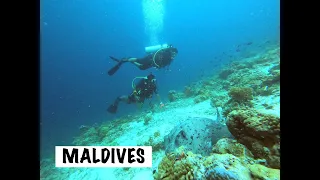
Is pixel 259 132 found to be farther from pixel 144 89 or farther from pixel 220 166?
pixel 144 89

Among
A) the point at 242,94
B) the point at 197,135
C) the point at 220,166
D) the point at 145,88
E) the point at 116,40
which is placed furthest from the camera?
the point at 116,40

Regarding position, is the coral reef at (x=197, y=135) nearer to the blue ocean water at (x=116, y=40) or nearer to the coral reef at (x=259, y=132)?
the coral reef at (x=259, y=132)

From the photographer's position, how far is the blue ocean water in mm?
47719

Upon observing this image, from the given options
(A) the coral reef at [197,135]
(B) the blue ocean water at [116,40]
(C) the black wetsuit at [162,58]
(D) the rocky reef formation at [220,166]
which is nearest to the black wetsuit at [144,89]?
(C) the black wetsuit at [162,58]

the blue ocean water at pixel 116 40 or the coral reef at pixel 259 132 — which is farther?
the blue ocean water at pixel 116 40

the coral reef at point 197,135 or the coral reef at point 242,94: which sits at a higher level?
the coral reef at point 242,94

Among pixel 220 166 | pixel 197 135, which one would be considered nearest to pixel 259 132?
pixel 220 166

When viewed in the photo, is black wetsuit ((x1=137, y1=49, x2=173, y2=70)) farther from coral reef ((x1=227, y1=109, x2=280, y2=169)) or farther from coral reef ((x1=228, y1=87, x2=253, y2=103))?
coral reef ((x1=227, y1=109, x2=280, y2=169))

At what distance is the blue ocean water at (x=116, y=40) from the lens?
1879 inches

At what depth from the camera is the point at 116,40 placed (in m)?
115

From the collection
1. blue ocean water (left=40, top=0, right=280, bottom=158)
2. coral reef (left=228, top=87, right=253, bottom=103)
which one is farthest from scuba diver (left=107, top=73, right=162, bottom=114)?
blue ocean water (left=40, top=0, right=280, bottom=158)

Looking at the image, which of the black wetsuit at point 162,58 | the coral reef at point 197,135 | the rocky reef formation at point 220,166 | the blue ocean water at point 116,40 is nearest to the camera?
the rocky reef formation at point 220,166
